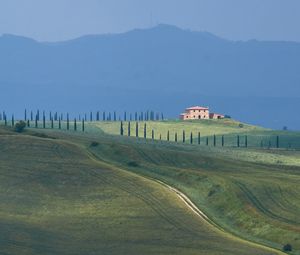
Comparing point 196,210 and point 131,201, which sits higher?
point 131,201

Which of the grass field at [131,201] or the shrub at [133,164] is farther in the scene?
the shrub at [133,164]

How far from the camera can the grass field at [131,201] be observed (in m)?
112

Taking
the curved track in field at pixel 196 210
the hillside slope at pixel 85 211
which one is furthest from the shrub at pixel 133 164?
the curved track in field at pixel 196 210

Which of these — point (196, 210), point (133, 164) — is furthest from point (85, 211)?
point (133, 164)

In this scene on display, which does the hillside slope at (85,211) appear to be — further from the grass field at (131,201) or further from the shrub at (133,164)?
the shrub at (133,164)

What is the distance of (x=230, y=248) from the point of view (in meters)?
108

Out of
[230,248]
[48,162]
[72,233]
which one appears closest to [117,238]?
[72,233]

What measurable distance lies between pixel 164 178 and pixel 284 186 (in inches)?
689

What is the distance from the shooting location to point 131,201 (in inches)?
5221

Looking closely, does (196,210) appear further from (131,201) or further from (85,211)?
(85,211)

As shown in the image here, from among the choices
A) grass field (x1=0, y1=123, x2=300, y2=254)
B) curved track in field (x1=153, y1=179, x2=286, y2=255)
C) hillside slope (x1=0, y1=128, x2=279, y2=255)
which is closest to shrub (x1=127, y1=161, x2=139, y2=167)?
grass field (x1=0, y1=123, x2=300, y2=254)

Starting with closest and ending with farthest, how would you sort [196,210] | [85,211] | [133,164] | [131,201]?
[85,211], [196,210], [131,201], [133,164]

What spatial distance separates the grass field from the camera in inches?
4392

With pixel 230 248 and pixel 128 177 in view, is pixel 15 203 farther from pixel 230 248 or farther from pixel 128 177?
pixel 230 248
